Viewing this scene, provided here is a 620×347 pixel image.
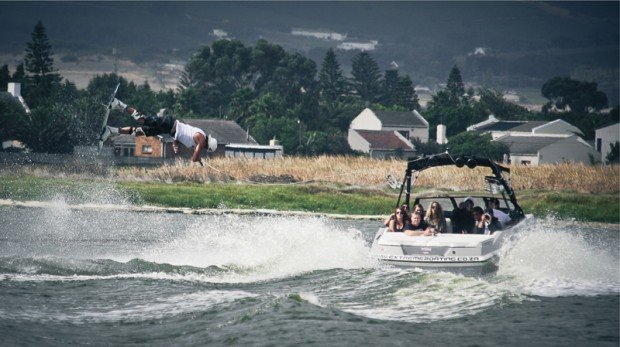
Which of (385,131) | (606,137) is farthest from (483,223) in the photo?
(385,131)

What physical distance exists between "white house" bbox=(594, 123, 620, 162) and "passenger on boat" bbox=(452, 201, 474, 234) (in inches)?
3030

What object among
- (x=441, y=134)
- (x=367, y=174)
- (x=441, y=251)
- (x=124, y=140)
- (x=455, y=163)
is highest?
(x=441, y=134)

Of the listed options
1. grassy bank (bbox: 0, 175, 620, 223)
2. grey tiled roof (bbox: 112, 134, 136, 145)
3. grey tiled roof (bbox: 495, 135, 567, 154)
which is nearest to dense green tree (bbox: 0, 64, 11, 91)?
grey tiled roof (bbox: 112, 134, 136, 145)

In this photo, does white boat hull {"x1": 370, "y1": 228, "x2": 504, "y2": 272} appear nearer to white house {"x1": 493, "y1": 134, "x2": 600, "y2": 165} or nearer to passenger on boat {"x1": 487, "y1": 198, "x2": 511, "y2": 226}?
passenger on boat {"x1": 487, "y1": 198, "x2": 511, "y2": 226}

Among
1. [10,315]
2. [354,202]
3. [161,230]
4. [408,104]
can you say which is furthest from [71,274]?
[408,104]

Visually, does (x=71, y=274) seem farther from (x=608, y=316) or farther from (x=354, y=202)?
(x=354, y=202)

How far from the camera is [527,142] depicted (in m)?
107

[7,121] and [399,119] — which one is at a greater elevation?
[399,119]

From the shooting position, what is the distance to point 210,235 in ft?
106

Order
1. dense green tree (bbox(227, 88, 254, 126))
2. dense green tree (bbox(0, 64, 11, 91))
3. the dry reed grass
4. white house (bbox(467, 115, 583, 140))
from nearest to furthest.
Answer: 1. the dry reed grass
2. dense green tree (bbox(0, 64, 11, 91))
3. white house (bbox(467, 115, 583, 140))
4. dense green tree (bbox(227, 88, 254, 126))

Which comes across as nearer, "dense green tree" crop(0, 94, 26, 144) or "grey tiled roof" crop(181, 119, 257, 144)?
"dense green tree" crop(0, 94, 26, 144)

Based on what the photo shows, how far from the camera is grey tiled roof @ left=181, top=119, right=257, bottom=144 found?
3607 inches

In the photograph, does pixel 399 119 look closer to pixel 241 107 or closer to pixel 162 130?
pixel 241 107

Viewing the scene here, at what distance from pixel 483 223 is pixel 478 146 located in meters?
79.8
